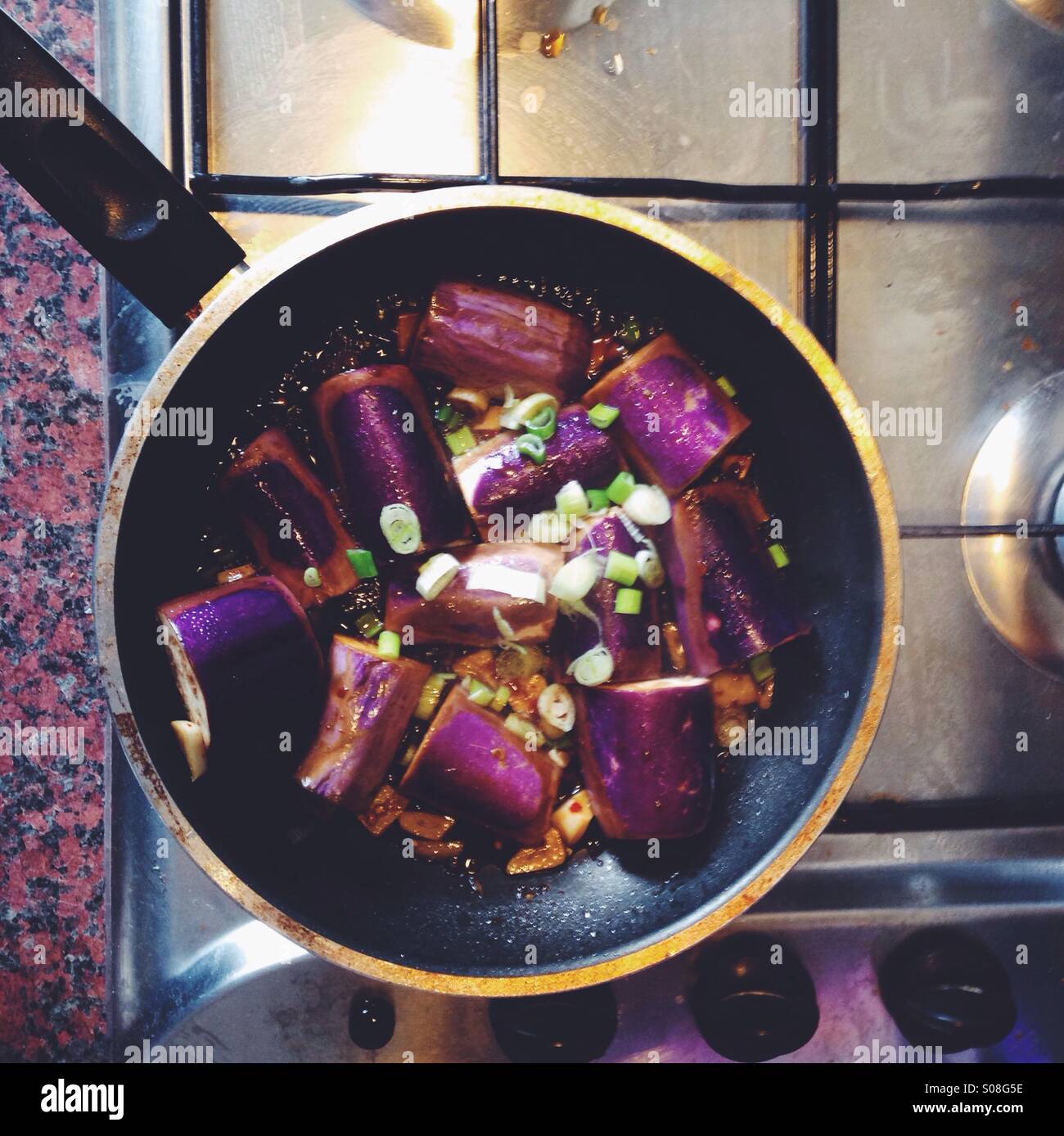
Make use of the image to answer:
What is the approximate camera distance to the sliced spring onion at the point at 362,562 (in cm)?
125

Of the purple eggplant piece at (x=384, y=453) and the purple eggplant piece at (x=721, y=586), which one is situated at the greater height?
the purple eggplant piece at (x=384, y=453)

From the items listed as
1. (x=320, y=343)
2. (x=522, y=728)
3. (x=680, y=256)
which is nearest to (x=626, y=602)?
(x=522, y=728)

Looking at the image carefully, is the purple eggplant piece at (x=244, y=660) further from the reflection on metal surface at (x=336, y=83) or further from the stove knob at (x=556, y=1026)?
the reflection on metal surface at (x=336, y=83)

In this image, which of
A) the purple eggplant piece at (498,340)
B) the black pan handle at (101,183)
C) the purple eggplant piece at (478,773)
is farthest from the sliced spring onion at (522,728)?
the black pan handle at (101,183)

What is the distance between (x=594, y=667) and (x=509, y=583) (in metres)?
0.18

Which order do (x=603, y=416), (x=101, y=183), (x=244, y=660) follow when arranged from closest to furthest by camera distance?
(x=101, y=183), (x=244, y=660), (x=603, y=416)

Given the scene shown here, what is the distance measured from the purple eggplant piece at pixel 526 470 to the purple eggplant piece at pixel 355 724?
262 millimetres

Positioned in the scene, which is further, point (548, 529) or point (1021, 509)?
point (1021, 509)

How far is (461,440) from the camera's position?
131cm

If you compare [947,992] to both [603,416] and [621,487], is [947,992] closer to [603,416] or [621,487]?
[621,487]

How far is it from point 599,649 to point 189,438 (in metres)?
0.66

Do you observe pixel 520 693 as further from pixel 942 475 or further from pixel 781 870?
pixel 942 475

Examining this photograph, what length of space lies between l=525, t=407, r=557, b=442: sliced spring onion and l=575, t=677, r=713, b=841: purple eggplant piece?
0.38 m

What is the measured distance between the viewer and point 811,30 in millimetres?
1303
